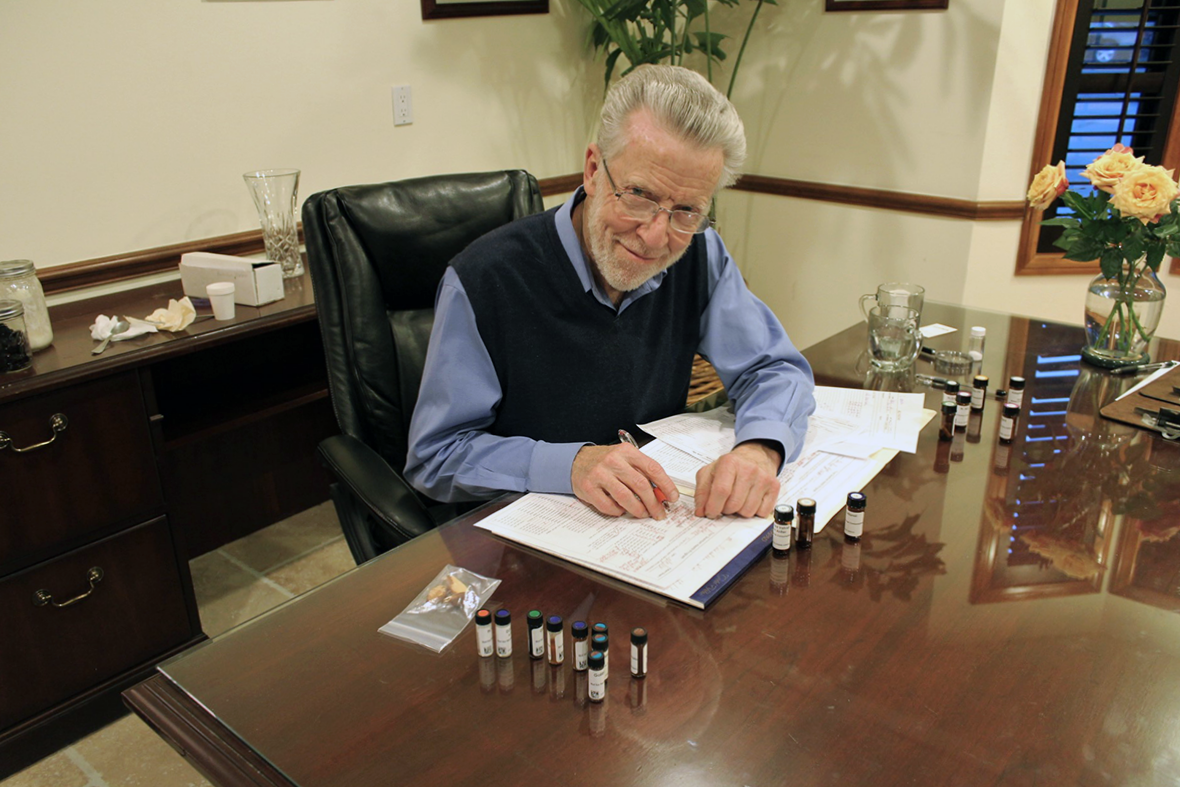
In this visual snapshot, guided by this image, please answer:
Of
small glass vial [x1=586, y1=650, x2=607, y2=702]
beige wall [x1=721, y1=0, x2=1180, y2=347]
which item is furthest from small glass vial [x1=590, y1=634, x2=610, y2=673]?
beige wall [x1=721, y1=0, x2=1180, y2=347]

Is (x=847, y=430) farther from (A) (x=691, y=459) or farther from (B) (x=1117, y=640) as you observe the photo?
(B) (x=1117, y=640)

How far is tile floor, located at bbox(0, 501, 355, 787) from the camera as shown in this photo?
6.09 ft

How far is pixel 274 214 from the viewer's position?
2316 mm

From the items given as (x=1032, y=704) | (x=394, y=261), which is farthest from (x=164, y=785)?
(x=1032, y=704)

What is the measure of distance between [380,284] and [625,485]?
0.72m

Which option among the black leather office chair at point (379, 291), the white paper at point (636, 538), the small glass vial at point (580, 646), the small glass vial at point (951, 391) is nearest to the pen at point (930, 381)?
the small glass vial at point (951, 391)

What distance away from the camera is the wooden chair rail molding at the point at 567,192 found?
7.20 ft

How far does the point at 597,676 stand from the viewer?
84 cm

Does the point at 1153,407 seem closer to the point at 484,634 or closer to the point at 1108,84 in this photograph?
the point at 484,634

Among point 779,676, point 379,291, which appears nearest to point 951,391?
point 779,676

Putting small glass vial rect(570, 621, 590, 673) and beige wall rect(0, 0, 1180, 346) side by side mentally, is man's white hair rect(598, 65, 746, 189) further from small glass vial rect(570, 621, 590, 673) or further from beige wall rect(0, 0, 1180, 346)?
beige wall rect(0, 0, 1180, 346)

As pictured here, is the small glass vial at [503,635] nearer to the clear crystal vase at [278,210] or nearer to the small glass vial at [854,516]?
the small glass vial at [854,516]

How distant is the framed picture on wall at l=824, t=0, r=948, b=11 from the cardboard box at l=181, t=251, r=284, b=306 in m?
2.18

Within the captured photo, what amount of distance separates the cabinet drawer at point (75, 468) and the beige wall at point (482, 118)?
58 centimetres
